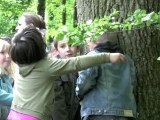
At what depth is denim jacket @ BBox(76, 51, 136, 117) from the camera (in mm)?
2941

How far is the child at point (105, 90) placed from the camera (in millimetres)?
2945

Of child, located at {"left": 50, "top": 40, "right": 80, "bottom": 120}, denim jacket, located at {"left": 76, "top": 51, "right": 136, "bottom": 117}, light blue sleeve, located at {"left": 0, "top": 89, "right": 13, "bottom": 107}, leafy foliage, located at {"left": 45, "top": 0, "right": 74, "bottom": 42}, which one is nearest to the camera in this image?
denim jacket, located at {"left": 76, "top": 51, "right": 136, "bottom": 117}

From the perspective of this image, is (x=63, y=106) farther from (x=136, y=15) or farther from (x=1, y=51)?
(x=136, y=15)

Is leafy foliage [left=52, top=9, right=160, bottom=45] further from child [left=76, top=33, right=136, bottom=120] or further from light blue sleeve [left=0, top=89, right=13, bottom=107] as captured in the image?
light blue sleeve [left=0, top=89, right=13, bottom=107]

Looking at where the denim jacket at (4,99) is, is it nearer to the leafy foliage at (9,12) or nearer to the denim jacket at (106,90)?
the denim jacket at (106,90)

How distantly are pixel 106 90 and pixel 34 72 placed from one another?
64 centimetres

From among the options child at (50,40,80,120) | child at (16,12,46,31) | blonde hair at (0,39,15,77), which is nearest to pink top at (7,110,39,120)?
child at (50,40,80,120)

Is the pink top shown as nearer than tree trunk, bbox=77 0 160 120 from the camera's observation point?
Yes

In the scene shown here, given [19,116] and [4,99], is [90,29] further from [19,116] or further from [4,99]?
[4,99]

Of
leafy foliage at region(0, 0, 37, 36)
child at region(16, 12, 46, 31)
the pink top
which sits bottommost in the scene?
the pink top

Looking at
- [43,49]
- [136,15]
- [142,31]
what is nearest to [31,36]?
[43,49]

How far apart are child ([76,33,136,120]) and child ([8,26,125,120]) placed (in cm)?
30

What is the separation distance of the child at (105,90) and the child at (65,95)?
1.47 feet

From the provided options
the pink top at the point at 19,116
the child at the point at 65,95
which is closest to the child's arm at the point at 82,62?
the pink top at the point at 19,116
